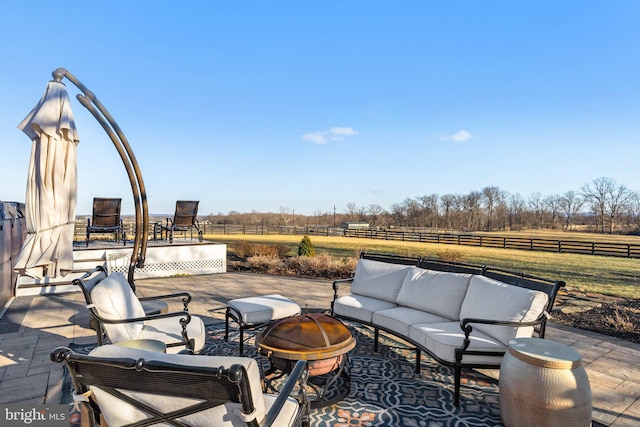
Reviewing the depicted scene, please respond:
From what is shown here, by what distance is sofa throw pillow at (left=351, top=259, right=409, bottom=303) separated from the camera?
412 cm

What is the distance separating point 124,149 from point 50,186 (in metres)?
1.23

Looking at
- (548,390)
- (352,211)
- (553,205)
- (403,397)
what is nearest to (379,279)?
(403,397)

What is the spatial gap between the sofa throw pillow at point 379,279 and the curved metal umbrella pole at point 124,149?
293 centimetres

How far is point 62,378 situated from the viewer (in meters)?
2.96

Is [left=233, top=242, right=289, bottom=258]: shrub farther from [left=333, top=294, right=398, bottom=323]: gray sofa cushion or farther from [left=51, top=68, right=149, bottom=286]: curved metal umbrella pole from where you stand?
[left=333, top=294, right=398, bottom=323]: gray sofa cushion

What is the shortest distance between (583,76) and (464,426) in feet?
40.4

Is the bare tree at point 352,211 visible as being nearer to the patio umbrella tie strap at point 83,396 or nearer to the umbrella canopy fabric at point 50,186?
the umbrella canopy fabric at point 50,186

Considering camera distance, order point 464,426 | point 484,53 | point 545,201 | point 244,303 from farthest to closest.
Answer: point 545,201, point 484,53, point 244,303, point 464,426

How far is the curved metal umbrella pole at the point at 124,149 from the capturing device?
4391 millimetres

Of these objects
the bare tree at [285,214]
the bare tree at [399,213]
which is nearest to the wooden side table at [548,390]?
the bare tree at [399,213]

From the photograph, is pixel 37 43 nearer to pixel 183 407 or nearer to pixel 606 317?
pixel 183 407

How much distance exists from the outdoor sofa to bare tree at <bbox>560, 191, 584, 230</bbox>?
46157mm

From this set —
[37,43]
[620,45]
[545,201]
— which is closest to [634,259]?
[620,45]

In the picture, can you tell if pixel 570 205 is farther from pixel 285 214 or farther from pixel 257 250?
pixel 257 250
